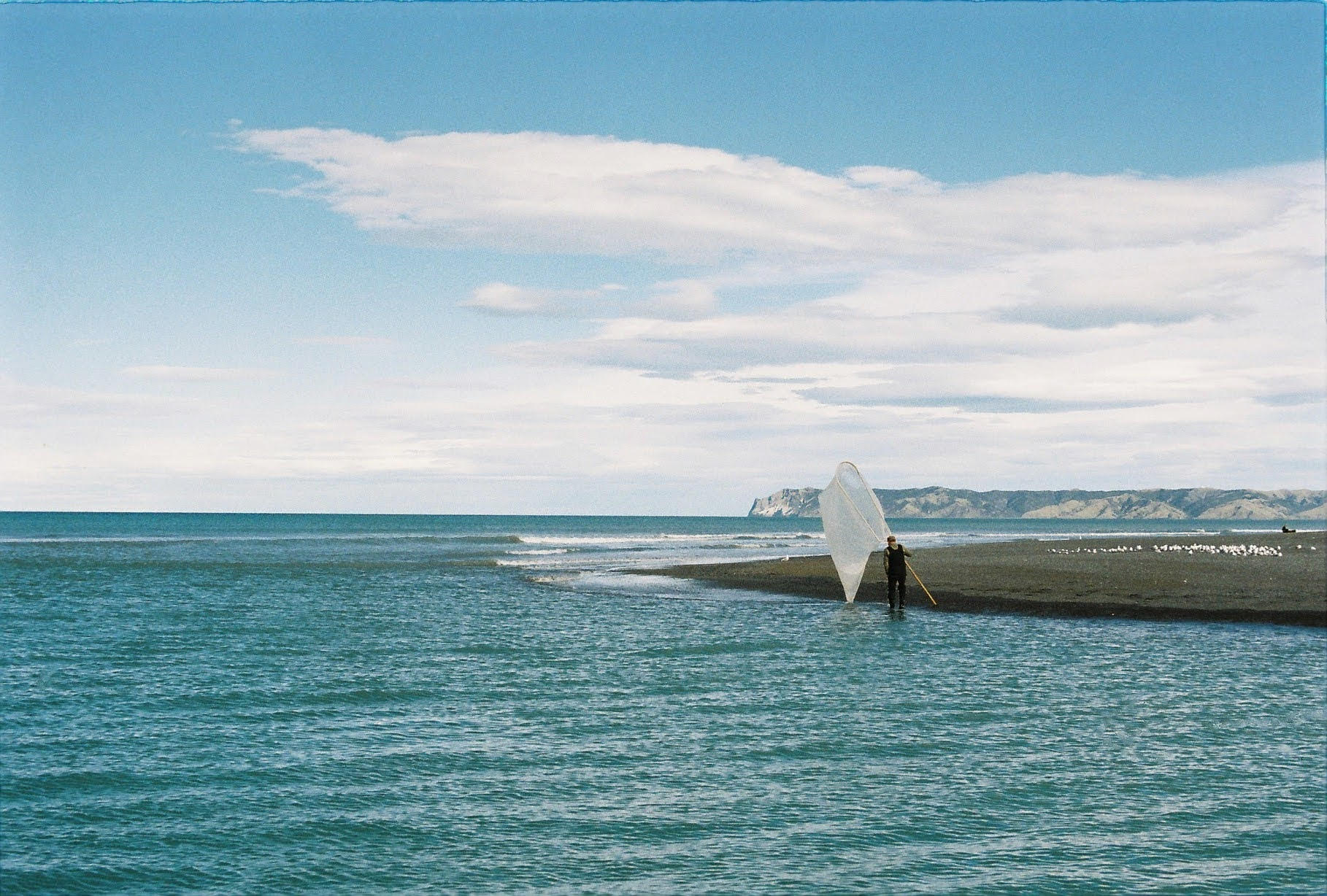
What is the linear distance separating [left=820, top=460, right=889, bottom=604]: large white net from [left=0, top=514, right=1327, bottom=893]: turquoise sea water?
4638 mm

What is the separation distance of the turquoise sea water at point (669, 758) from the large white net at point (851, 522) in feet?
15.2

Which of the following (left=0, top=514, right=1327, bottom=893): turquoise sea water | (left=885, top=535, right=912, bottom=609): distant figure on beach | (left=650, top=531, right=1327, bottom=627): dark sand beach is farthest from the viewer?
(left=885, top=535, right=912, bottom=609): distant figure on beach

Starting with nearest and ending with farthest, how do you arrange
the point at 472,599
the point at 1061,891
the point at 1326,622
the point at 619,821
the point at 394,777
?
the point at 1061,891 < the point at 619,821 < the point at 394,777 < the point at 1326,622 < the point at 472,599

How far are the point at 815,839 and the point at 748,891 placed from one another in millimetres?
1725

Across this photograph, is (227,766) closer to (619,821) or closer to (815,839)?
(619,821)

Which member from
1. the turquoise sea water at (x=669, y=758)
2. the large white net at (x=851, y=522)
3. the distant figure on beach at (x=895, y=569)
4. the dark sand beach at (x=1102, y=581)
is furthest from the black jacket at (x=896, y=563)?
the turquoise sea water at (x=669, y=758)

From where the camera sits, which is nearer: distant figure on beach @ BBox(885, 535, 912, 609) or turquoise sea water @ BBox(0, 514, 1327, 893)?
turquoise sea water @ BBox(0, 514, 1327, 893)

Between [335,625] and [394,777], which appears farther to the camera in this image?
[335,625]

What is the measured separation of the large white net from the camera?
117 feet

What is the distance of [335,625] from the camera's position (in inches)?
1339

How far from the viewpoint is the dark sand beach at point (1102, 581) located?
34.6 meters

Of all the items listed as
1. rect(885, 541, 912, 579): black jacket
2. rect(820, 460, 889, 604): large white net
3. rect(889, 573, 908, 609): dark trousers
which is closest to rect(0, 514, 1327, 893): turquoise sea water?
rect(889, 573, 908, 609): dark trousers

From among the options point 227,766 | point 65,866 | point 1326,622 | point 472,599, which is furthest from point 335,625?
point 1326,622

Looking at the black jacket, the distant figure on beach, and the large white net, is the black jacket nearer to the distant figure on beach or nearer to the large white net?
the distant figure on beach
